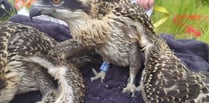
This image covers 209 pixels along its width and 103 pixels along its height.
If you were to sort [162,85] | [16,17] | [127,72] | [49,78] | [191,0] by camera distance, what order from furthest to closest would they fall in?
1. [191,0]
2. [16,17]
3. [127,72]
4. [49,78]
5. [162,85]

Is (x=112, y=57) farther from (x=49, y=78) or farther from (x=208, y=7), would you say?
(x=208, y=7)

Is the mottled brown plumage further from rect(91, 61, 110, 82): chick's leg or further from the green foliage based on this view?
the green foliage

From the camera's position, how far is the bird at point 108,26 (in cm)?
253

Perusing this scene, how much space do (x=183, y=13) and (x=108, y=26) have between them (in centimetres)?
A: 150

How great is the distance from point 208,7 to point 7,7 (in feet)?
5.31

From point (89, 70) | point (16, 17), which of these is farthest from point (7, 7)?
point (89, 70)

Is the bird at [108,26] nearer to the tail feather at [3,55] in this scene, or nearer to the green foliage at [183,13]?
the tail feather at [3,55]

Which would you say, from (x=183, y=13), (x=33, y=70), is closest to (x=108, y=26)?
(x=33, y=70)

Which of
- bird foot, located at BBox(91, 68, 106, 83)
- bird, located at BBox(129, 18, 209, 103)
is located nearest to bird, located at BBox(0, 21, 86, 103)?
bird foot, located at BBox(91, 68, 106, 83)

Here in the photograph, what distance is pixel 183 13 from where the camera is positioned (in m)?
4.03

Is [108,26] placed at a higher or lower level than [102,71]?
higher

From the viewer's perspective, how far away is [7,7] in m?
3.92

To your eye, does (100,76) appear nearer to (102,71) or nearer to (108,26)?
(102,71)

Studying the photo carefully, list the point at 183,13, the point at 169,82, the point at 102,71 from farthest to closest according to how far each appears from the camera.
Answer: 1. the point at 183,13
2. the point at 102,71
3. the point at 169,82
